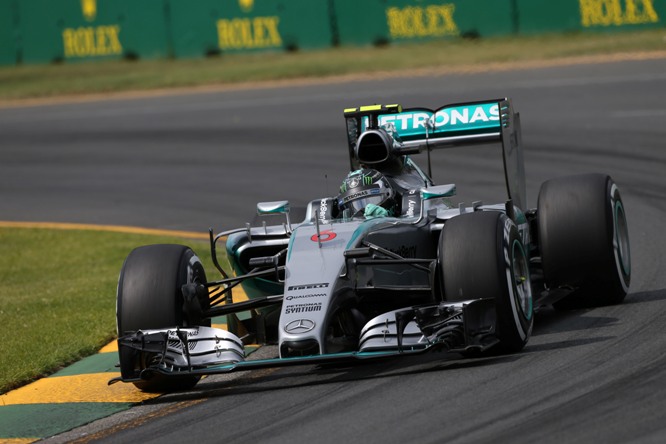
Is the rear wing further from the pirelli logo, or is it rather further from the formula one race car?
the pirelli logo

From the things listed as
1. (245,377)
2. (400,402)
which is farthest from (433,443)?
(245,377)

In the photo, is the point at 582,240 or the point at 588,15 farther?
the point at 588,15

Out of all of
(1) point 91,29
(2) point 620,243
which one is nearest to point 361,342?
(2) point 620,243

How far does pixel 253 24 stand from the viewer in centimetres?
2911

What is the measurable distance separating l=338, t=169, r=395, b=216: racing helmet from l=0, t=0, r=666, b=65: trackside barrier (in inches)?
681

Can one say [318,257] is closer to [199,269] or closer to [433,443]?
[199,269]

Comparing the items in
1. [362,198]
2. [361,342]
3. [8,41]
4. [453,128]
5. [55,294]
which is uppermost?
[8,41]

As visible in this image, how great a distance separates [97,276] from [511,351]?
601 cm

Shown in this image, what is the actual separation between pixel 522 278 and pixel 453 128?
7.13 ft

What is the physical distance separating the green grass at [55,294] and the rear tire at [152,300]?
1176 millimetres

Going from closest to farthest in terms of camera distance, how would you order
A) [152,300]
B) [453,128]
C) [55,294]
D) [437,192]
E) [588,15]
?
[152,300] < [437,192] < [453,128] < [55,294] < [588,15]

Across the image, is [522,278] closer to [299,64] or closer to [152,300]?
[152,300]

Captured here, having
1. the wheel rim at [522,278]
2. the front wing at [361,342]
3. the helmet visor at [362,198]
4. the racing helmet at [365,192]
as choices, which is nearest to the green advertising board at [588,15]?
the racing helmet at [365,192]

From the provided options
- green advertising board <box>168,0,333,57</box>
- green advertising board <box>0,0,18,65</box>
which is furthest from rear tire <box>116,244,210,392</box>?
green advertising board <box>0,0,18,65</box>
